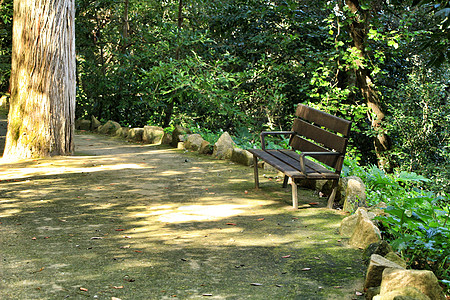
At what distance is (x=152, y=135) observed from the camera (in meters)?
10.8

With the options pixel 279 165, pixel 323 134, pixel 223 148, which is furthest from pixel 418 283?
pixel 223 148

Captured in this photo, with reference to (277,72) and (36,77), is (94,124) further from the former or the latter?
(36,77)

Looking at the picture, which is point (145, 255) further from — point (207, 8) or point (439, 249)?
point (207, 8)

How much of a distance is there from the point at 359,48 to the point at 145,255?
332 inches

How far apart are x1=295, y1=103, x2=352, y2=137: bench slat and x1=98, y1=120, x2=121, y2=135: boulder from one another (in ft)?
25.4

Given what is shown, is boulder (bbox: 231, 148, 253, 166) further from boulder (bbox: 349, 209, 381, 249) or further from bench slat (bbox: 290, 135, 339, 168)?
boulder (bbox: 349, 209, 381, 249)

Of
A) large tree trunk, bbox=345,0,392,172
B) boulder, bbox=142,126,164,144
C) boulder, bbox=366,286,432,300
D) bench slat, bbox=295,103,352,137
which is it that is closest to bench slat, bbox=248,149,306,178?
bench slat, bbox=295,103,352,137

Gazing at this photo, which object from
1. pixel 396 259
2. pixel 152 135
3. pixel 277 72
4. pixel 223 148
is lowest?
pixel 396 259

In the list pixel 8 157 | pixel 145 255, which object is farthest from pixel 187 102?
pixel 145 255

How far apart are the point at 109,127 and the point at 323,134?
883 centimetres

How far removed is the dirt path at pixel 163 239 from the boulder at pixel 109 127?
20.2ft

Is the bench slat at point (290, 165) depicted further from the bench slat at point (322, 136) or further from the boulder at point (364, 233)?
the boulder at point (364, 233)

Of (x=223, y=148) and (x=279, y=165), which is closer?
(x=279, y=165)

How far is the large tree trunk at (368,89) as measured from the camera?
1038 centimetres
